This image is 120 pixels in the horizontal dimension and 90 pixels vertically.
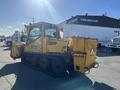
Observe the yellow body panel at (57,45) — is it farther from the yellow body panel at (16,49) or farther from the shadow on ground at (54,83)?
the yellow body panel at (16,49)

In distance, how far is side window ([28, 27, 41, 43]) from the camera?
12.8 m

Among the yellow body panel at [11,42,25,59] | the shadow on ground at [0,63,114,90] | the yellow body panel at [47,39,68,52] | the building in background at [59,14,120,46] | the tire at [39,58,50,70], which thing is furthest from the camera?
the building in background at [59,14,120,46]

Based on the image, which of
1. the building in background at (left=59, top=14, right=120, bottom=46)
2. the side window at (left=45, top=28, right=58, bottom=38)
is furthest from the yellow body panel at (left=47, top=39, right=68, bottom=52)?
the building in background at (left=59, top=14, right=120, bottom=46)

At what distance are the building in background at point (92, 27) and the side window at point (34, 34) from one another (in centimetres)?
2351

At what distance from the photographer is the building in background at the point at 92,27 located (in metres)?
38.0

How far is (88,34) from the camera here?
1548 inches

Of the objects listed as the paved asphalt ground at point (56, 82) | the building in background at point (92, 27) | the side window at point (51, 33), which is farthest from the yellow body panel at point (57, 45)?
the building in background at point (92, 27)

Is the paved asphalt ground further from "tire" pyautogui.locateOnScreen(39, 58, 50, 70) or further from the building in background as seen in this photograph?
the building in background

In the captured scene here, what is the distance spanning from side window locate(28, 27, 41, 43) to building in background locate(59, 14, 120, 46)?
23509mm

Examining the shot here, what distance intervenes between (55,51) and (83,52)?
1.96 meters

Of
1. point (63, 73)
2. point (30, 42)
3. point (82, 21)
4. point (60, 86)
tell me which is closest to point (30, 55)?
point (30, 42)

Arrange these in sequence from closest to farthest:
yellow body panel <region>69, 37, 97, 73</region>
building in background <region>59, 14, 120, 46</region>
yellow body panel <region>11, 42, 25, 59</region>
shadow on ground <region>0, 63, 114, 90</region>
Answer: shadow on ground <region>0, 63, 114, 90</region>
yellow body panel <region>69, 37, 97, 73</region>
yellow body panel <region>11, 42, 25, 59</region>
building in background <region>59, 14, 120, 46</region>

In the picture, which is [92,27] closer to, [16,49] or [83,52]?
[16,49]

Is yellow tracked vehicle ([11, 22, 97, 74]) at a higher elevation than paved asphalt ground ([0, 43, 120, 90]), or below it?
higher
